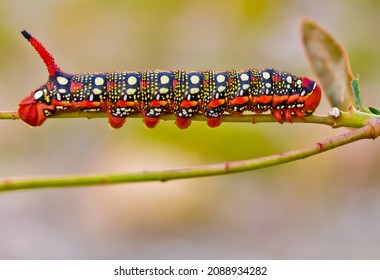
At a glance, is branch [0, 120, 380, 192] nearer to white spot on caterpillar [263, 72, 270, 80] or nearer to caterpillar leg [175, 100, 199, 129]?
caterpillar leg [175, 100, 199, 129]

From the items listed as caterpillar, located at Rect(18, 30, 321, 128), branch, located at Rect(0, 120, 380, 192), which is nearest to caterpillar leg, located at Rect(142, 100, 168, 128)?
caterpillar, located at Rect(18, 30, 321, 128)

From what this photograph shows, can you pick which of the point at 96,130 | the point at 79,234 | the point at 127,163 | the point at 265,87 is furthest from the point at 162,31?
the point at 265,87

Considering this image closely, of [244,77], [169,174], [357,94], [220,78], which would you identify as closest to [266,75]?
[244,77]

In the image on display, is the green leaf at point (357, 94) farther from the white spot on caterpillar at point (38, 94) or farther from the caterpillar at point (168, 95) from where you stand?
the white spot on caterpillar at point (38, 94)

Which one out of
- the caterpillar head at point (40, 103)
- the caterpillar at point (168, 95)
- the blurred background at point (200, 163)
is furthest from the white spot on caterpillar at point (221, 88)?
the blurred background at point (200, 163)

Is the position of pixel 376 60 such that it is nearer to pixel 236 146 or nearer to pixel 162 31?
pixel 236 146

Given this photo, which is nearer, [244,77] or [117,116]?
[117,116]

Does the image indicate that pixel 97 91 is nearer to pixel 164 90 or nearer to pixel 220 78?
pixel 164 90
